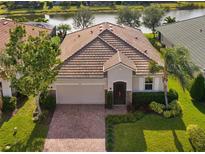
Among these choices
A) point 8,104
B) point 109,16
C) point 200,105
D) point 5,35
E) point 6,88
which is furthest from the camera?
point 109,16

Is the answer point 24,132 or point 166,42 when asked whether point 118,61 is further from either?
point 166,42

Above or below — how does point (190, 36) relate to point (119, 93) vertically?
above

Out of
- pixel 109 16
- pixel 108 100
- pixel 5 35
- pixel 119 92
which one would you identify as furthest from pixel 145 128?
pixel 109 16

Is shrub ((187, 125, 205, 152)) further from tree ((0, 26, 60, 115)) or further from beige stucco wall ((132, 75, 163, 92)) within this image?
tree ((0, 26, 60, 115))

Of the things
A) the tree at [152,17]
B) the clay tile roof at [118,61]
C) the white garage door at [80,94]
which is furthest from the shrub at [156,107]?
the tree at [152,17]

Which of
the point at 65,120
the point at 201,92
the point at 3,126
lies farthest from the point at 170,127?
the point at 3,126

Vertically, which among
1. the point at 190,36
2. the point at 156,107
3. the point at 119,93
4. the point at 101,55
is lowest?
the point at 156,107

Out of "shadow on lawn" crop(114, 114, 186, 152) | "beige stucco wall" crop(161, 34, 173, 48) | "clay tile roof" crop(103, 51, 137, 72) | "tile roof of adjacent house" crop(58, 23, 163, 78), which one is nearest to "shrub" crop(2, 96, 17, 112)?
"tile roof of adjacent house" crop(58, 23, 163, 78)

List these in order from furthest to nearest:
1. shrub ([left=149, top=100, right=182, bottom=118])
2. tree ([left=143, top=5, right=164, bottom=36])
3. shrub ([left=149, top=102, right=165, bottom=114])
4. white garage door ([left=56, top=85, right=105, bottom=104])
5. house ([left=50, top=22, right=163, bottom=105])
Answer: tree ([left=143, top=5, right=164, bottom=36]), white garage door ([left=56, top=85, right=105, bottom=104]), house ([left=50, top=22, right=163, bottom=105]), shrub ([left=149, top=102, right=165, bottom=114]), shrub ([left=149, top=100, right=182, bottom=118])
